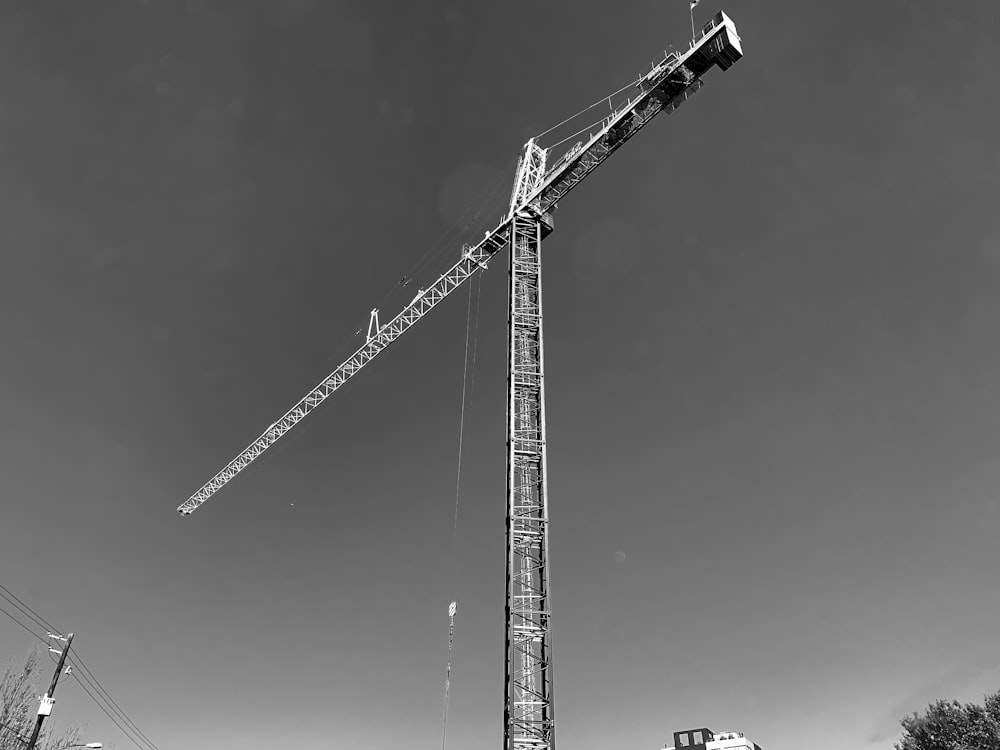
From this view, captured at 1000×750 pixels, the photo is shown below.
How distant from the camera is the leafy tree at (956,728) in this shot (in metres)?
54.9

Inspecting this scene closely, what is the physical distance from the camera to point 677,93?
4944 cm

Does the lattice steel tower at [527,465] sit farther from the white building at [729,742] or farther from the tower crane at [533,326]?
the white building at [729,742]

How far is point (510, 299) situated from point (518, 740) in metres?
28.5

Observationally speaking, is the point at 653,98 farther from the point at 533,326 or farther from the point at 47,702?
the point at 47,702

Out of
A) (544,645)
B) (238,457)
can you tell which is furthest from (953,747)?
(238,457)

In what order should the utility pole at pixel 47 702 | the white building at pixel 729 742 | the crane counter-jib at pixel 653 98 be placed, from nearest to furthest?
the utility pole at pixel 47 702
the crane counter-jib at pixel 653 98
the white building at pixel 729 742

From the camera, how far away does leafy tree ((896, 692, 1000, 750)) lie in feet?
180

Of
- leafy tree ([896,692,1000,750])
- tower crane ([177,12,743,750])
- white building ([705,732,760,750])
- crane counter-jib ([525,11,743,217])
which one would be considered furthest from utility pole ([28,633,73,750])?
white building ([705,732,760,750])

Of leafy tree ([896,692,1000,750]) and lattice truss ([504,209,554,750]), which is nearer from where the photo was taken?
lattice truss ([504,209,554,750])

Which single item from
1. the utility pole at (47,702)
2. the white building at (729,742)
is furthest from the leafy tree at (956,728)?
the utility pole at (47,702)

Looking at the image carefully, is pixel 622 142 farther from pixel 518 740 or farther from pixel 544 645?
pixel 518 740

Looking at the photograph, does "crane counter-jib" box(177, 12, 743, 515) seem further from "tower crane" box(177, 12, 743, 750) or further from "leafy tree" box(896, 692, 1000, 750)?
"leafy tree" box(896, 692, 1000, 750)

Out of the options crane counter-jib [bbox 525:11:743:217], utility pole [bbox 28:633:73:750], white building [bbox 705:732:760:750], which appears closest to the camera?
utility pole [bbox 28:633:73:750]

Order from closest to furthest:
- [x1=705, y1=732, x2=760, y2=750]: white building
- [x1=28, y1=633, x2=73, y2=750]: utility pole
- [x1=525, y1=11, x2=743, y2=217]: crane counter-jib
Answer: [x1=28, y1=633, x2=73, y2=750]: utility pole
[x1=525, y1=11, x2=743, y2=217]: crane counter-jib
[x1=705, y1=732, x2=760, y2=750]: white building
